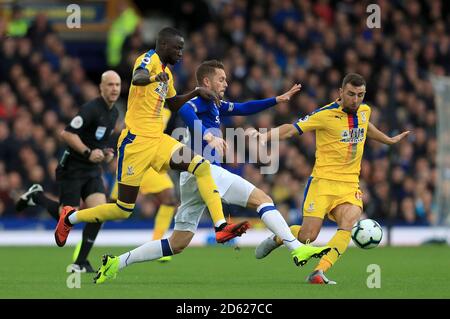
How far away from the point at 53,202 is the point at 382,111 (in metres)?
9.65

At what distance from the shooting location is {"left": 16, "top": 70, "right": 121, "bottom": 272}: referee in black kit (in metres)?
12.8

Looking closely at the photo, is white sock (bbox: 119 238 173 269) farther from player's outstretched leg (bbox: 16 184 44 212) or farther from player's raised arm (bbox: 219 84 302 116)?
player's outstretched leg (bbox: 16 184 44 212)

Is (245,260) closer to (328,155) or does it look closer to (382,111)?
(328,155)

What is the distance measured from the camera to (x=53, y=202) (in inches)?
538

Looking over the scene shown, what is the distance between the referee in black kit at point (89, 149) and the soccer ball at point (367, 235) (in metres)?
3.07

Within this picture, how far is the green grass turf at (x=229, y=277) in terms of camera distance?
32.2ft

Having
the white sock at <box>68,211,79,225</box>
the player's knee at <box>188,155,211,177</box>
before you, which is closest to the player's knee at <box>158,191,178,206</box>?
the white sock at <box>68,211,79,225</box>

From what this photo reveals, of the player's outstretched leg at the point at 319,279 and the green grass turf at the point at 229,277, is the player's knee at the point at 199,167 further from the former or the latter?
the player's outstretched leg at the point at 319,279

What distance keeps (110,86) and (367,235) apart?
11.8 feet

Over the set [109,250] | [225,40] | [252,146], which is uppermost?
[225,40]

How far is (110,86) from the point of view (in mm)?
12906

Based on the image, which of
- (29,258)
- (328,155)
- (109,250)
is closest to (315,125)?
(328,155)

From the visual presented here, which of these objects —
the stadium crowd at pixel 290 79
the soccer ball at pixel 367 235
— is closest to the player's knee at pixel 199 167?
the soccer ball at pixel 367 235

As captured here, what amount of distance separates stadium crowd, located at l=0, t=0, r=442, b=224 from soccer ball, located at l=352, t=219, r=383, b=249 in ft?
24.7
